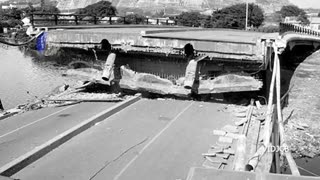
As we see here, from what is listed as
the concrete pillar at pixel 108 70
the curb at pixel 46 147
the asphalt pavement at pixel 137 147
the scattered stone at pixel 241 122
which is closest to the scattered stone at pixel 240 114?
the asphalt pavement at pixel 137 147

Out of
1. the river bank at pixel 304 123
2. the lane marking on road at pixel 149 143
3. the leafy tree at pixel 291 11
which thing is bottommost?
the river bank at pixel 304 123

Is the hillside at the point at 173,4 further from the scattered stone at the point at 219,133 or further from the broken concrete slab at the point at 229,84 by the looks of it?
the scattered stone at the point at 219,133

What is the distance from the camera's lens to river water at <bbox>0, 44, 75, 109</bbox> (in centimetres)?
1858

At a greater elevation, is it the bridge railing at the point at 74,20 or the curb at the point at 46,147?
the bridge railing at the point at 74,20

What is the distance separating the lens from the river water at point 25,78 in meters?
18.6

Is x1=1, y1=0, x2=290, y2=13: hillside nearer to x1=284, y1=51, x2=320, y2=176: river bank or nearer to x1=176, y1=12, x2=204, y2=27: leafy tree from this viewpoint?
x1=176, y1=12, x2=204, y2=27: leafy tree

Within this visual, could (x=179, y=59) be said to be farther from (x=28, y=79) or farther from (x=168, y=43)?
→ (x=28, y=79)

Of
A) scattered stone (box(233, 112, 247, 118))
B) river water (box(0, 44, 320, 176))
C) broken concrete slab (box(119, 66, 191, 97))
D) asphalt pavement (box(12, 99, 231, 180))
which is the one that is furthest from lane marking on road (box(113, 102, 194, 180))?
river water (box(0, 44, 320, 176))

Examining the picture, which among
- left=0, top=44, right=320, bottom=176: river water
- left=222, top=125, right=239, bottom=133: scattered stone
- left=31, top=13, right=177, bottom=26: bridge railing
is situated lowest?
left=0, top=44, right=320, bottom=176: river water

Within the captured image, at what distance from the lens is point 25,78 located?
938 inches

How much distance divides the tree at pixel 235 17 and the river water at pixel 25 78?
28618 millimetres

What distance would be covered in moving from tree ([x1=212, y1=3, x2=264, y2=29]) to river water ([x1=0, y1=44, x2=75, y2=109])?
2862 centimetres

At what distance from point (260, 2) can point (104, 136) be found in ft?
561

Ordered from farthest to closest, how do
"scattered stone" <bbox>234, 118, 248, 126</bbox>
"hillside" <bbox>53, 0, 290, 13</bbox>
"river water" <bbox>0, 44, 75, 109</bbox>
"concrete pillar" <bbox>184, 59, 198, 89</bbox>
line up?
"hillside" <bbox>53, 0, 290, 13</bbox> → "river water" <bbox>0, 44, 75, 109</bbox> → "concrete pillar" <bbox>184, 59, 198, 89</bbox> → "scattered stone" <bbox>234, 118, 248, 126</bbox>
